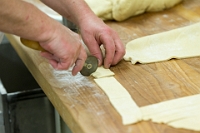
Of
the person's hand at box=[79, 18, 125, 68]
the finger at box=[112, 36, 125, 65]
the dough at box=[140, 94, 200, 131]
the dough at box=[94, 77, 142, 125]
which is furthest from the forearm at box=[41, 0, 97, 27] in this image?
the dough at box=[140, 94, 200, 131]

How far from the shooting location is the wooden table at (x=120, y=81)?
0.74 meters

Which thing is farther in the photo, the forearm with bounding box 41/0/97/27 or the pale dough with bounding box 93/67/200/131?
the forearm with bounding box 41/0/97/27

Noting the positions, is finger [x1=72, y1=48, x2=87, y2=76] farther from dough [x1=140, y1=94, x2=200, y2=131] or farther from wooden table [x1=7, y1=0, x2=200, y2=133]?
dough [x1=140, y1=94, x2=200, y2=131]

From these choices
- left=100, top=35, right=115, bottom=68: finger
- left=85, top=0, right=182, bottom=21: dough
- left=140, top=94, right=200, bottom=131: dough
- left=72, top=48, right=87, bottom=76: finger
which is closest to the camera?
left=140, top=94, right=200, bottom=131: dough

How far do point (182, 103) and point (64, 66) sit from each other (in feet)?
0.94

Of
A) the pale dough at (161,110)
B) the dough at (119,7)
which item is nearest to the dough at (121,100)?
the pale dough at (161,110)

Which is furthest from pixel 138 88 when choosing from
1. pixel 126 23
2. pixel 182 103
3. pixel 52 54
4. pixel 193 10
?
pixel 193 10

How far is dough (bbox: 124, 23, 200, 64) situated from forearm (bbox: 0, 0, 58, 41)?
12.7 inches

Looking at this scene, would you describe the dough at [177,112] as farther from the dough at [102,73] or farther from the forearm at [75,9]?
the forearm at [75,9]

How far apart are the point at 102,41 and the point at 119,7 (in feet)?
1.14

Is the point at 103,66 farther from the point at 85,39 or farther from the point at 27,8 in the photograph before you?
the point at 27,8

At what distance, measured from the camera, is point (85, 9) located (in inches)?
41.9

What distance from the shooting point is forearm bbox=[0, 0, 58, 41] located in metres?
0.75

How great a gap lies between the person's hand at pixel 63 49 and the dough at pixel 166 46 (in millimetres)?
211
